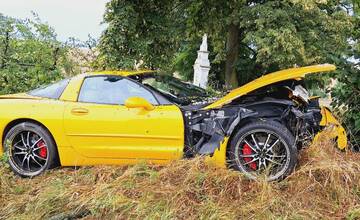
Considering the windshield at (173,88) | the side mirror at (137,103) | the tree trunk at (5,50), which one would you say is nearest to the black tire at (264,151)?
the windshield at (173,88)

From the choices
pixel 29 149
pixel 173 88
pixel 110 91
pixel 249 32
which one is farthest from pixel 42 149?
pixel 249 32

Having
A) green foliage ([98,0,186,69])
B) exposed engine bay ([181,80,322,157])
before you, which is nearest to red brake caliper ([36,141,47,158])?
exposed engine bay ([181,80,322,157])

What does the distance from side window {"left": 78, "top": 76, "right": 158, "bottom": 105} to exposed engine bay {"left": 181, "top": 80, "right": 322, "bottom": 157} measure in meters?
0.61

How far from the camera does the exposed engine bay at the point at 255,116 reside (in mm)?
4645

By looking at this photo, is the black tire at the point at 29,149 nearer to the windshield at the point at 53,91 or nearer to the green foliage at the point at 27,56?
the windshield at the point at 53,91

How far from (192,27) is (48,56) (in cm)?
337

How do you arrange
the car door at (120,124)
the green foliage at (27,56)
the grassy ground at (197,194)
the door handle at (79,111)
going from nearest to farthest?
the grassy ground at (197,194)
the car door at (120,124)
the door handle at (79,111)
the green foliage at (27,56)

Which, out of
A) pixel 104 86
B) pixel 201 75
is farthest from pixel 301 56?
pixel 104 86

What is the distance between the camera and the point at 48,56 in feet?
29.0

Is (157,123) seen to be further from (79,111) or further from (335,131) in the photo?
(335,131)

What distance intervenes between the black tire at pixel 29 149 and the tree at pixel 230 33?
2871 millimetres

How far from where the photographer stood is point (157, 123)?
4816 millimetres

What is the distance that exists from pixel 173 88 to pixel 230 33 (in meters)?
19.6

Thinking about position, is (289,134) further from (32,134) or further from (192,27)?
(192,27)
